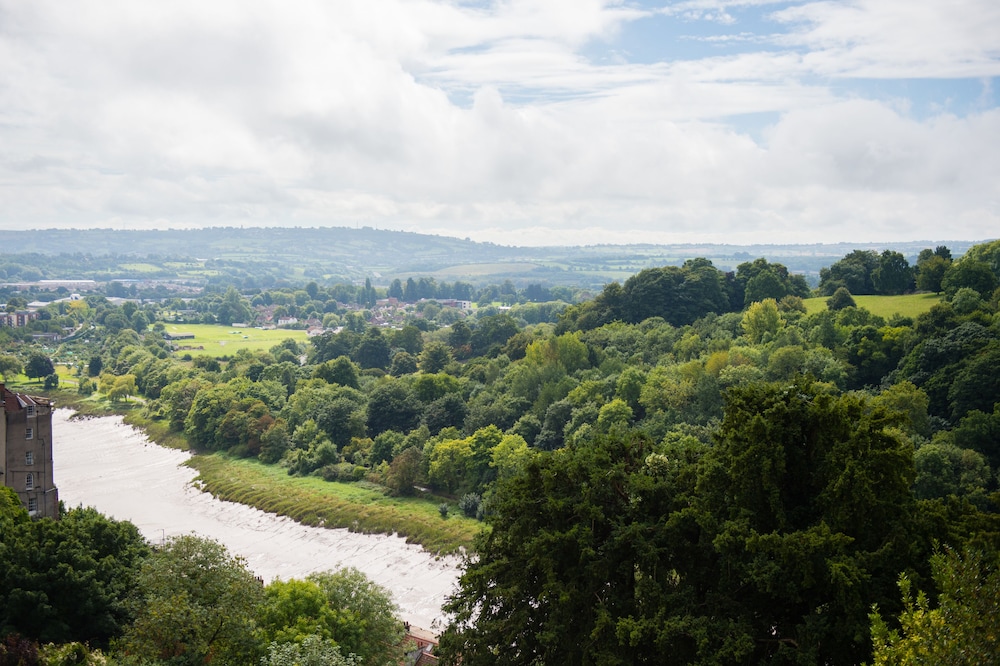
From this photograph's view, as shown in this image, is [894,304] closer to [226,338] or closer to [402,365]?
[402,365]

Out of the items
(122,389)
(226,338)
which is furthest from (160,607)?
(226,338)

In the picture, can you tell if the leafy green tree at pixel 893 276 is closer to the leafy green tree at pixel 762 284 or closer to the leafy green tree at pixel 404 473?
the leafy green tree at pixel 762 284

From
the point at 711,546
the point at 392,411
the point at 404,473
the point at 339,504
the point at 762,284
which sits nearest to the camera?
the point at 711,546

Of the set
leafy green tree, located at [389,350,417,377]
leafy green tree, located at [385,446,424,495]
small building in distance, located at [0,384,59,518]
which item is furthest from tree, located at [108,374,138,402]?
small building in distance, located at [0,384,59,518]

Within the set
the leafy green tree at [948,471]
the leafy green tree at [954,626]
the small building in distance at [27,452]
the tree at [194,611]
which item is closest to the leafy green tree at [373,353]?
the small building in distance at [27,452]

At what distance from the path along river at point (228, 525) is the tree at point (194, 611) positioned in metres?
9.08

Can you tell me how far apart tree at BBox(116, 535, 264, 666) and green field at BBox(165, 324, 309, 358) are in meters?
95.9

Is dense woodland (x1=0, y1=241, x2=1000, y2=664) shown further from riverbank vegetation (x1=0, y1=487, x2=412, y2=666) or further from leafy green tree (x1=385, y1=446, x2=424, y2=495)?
riverbank vegetation (x1=0, y1=487, x2=412, y2=666)

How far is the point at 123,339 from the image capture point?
119 metres

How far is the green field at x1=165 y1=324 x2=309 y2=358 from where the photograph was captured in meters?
120

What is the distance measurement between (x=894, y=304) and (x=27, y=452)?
54055mm

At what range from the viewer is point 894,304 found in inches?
2315

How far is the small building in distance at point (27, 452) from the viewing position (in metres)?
32.5

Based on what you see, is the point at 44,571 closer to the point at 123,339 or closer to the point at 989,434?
the point at 989,434
